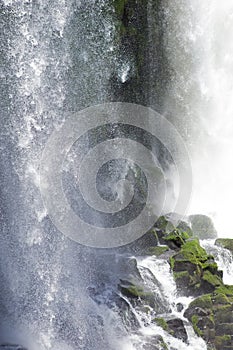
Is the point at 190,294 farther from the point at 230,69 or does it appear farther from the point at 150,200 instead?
the point at 230,69

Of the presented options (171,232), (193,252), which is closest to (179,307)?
(193,252)

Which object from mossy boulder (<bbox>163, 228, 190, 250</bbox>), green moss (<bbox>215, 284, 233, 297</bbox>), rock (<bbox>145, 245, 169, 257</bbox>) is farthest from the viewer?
mossy boulder (<bbox>163, 228, 190, 250</bbox>)

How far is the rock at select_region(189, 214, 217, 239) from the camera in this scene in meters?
20.2

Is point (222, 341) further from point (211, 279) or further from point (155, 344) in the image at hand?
point (211, 279)

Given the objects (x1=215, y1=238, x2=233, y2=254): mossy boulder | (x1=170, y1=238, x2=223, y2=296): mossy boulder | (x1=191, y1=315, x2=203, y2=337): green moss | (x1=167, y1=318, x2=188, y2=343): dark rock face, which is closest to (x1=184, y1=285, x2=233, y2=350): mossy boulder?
(x1=191, y1=315, x2=203, y2=337): green moss

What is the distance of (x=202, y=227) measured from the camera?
2034 cm

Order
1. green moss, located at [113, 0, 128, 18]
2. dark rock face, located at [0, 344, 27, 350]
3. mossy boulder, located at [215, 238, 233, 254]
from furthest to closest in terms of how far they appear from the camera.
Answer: green moss, located at [113, 0, 128, 18]
mossy boulder, located at [215, 238, 233, 254]
dark rock face, located at [0, 344, 27, 350]

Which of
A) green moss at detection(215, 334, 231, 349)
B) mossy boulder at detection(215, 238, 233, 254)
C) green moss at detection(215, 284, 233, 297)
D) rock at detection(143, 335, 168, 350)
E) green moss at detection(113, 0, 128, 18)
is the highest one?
green moss at detection(113, 0, 128, 18)

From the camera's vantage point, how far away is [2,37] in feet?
44.9

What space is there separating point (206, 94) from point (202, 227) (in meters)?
9.13

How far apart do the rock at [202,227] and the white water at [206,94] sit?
8.33ft

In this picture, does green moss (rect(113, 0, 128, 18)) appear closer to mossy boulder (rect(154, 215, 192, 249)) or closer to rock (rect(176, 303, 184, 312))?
mossy boulder (rect(154, 215, 192, 249))

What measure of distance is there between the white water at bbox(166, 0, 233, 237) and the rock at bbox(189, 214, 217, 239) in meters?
2.54

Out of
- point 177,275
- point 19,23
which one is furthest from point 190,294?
point 19,23
